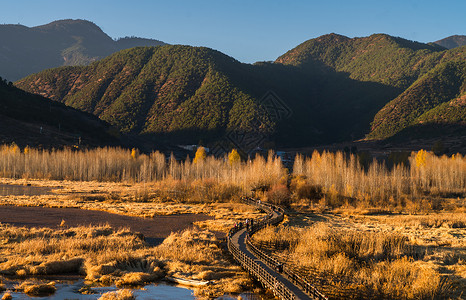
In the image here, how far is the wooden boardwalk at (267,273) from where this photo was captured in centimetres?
1853

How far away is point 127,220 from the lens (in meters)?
45.3

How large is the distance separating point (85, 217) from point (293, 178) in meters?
35.5

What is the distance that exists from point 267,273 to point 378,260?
9829 mm

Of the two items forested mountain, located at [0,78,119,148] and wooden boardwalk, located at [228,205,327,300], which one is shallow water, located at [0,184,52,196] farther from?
wooden boardwalk, located at [228,205,327,300]

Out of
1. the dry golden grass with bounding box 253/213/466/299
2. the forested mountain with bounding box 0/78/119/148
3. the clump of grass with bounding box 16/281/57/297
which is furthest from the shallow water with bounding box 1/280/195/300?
the forested mountain with bounding box 0/78/119/148

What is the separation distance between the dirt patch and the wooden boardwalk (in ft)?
28.1

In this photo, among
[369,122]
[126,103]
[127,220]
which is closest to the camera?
[127,220]

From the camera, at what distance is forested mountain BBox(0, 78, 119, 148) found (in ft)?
390

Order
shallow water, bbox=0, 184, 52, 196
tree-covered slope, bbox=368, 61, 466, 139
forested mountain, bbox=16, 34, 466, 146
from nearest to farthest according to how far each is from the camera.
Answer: shallow water, bbox=0, 184, 52, 196 → tree-covered slope, bbox=368, 61, 466, 139 → forested mountain, bbox=16, 34, 466, 146

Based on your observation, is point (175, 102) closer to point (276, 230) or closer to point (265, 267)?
point (276, 230)

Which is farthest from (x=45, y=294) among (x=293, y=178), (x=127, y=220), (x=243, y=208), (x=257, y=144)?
(x=257, y=144)

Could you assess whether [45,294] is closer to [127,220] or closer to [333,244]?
[333,244]

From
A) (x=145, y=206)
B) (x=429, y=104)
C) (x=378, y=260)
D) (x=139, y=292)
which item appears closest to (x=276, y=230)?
(x=378, y=260)

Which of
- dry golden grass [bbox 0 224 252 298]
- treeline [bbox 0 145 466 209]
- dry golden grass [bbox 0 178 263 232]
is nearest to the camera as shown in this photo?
dry golden grass [bbox 0 224 252 298]
